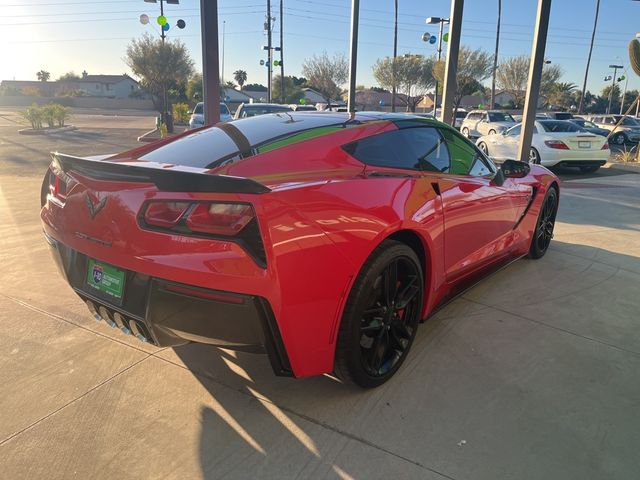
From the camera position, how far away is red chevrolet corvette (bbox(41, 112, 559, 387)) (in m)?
1.99

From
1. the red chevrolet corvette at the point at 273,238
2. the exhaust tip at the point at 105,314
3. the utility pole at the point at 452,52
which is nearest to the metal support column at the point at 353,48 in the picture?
the utility pole at the point at 452,52

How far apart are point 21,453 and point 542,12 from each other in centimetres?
1092

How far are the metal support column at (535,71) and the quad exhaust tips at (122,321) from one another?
10.2 metres

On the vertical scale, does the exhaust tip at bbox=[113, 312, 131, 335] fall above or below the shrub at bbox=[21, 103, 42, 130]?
below

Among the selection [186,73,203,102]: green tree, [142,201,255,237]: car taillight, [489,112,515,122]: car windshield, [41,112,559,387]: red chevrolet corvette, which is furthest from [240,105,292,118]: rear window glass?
[186,73,203,102]: green tree

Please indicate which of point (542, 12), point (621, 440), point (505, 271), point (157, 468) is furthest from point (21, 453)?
point (542, 12)

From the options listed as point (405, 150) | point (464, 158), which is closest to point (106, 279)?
point (405, 150)

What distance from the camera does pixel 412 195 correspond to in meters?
2.73

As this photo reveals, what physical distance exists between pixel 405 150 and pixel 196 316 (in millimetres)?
1703

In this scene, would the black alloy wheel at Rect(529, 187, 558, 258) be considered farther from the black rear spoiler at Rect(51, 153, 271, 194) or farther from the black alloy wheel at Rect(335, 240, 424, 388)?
the black rear spoiler at Rect(51, 153, 271, 194)

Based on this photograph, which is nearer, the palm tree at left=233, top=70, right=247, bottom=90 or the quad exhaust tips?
the quad exhaust tips

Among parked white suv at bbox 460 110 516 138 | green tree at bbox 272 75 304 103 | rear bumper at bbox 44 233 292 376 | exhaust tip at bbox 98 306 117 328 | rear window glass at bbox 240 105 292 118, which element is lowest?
exhaust tip at bbox 98 306 117 328

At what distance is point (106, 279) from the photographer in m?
2.27

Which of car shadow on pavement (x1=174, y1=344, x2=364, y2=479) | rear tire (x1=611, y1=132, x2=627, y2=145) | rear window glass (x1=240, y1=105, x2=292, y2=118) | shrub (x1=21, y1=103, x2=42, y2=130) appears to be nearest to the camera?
car shadow on pavement (x1=174, y1=344, x2=364, y2=479)
